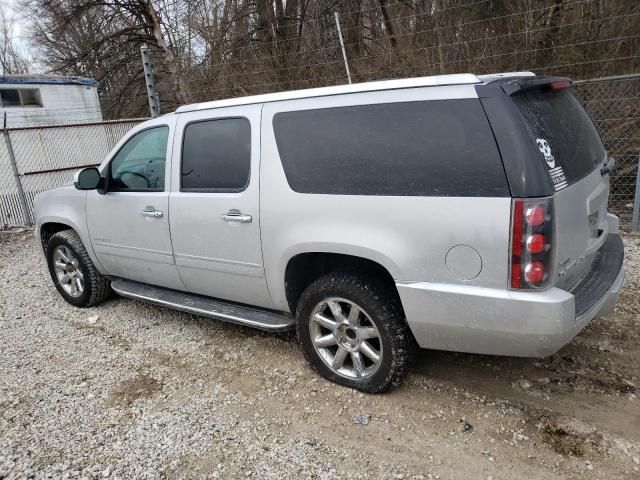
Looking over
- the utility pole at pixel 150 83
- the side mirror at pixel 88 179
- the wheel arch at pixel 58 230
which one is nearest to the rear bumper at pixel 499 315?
Answer: the side mirror at pixel 88 179

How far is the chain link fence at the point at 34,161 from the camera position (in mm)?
8672

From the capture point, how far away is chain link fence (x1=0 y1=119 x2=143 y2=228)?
8672mm

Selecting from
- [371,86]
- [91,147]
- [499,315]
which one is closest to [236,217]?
[371,86]

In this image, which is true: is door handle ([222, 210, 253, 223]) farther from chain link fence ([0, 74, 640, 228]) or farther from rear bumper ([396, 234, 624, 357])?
chain link fence ([0, 74, 640, 228])

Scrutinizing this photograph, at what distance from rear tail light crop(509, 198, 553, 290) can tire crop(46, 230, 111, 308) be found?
154 inches

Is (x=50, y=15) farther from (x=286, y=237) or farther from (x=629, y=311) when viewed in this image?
(x=629, y=311)

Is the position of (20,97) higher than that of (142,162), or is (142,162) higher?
(20,97)

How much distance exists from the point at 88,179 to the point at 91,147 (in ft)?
21.4

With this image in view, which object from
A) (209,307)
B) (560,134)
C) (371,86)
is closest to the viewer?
(560,134)

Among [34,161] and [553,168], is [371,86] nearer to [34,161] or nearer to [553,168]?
[553,168]

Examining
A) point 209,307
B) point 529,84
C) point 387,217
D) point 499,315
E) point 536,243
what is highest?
point 529,84

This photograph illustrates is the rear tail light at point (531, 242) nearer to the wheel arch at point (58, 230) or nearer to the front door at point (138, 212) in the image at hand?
the front door at point (138, 212)

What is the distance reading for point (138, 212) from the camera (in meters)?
4.00

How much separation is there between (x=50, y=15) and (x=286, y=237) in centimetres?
1959
